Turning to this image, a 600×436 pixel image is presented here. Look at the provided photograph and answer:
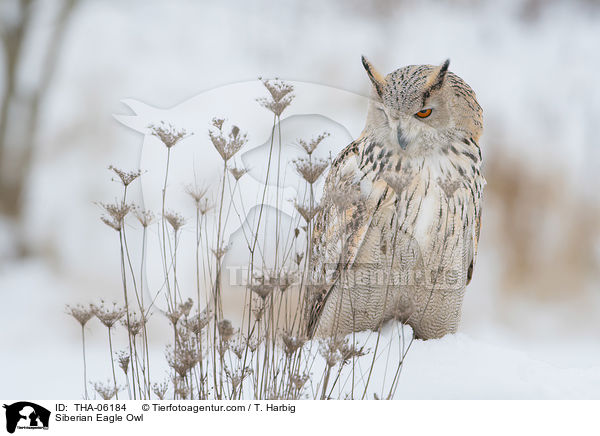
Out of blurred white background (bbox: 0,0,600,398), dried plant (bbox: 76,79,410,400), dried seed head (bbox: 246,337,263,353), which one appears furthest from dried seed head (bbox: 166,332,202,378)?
blurred white background (bbox: 0,0,600,398)

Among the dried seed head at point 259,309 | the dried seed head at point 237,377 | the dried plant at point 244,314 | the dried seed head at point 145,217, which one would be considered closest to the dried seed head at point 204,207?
the dried plant at point 244,314

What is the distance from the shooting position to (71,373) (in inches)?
61.2

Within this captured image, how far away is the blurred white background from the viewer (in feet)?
5.75

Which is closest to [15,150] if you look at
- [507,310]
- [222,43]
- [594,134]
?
[222,43]

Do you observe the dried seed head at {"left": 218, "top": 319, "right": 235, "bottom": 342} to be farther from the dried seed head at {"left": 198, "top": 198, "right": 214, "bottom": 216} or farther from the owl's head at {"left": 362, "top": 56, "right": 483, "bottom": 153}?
the owl's head at {"left": 362, "top": 56, "right": 483, "bottom": 153}

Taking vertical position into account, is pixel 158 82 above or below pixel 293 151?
above

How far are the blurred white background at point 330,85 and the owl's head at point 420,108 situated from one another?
28cm

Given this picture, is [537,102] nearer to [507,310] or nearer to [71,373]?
[507,310]

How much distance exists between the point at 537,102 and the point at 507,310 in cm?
66
